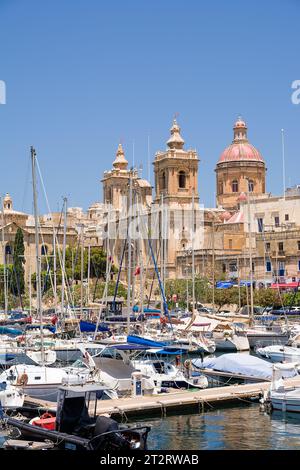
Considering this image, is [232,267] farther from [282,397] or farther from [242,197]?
[282,397]

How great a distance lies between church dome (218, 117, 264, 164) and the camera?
81500mm

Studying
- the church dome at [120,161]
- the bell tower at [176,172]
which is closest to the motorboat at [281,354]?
the bell tower at [176,172]

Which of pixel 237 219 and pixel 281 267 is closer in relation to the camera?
pixel 281 267

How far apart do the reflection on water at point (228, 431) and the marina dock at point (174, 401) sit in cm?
37

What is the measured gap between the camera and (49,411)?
19094mm

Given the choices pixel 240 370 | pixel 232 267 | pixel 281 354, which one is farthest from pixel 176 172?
pixel 240 370

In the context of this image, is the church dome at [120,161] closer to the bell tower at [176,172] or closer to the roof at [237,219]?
the bell tower at [176,172]

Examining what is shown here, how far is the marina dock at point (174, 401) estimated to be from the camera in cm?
2036

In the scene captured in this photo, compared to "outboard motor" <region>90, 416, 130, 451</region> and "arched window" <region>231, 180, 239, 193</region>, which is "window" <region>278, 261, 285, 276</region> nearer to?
"arched window" <region>231, 180, 239, 193</region>

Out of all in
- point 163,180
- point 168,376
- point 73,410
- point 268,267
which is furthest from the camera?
point 163,180

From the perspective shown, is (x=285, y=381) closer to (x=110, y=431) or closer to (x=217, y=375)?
(x=217, y=375)

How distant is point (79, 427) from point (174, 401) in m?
5.17

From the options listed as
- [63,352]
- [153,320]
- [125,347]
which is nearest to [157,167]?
[153,320]

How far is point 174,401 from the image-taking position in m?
21.2
